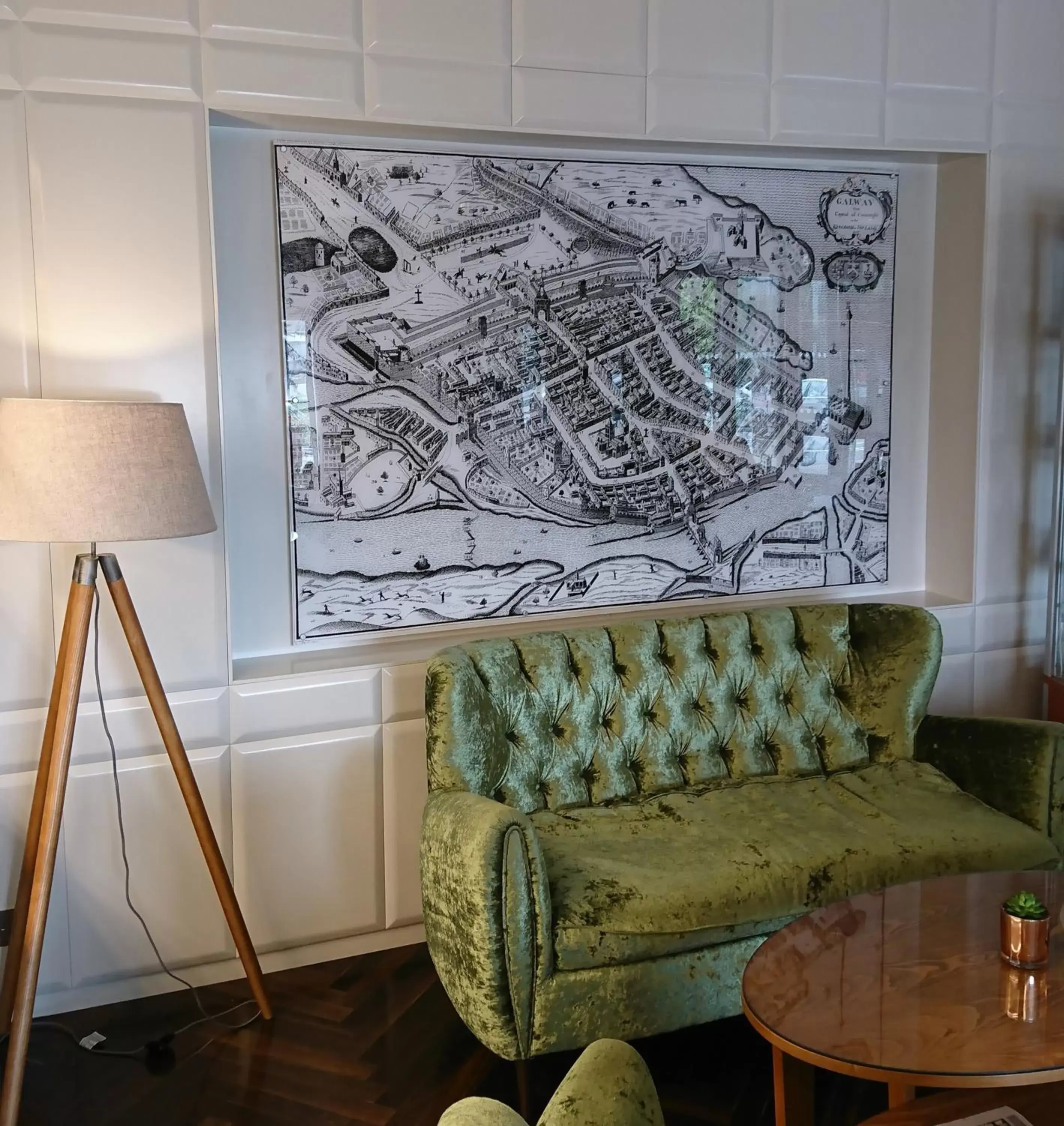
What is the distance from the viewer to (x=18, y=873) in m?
2.71

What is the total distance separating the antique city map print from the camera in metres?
3.12

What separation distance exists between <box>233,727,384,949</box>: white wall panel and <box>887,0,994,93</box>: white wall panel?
96.5 inches

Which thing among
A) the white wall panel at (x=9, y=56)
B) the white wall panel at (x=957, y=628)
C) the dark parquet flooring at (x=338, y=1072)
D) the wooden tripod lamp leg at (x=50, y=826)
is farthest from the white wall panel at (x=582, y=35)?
the dark parquet flooring at (x=338, y=1072)

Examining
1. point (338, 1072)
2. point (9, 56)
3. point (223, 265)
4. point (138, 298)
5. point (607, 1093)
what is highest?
point (9, 56)

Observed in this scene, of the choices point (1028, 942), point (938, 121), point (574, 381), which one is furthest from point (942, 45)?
point (1028, 942)

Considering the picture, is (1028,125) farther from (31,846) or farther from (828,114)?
(31,846)

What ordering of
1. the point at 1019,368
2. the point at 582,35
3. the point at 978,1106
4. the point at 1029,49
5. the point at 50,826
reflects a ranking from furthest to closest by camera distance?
the point at 1019,368 → the point at 1029,49 → the point at 582,35 → the point at 50,826 → the point at 978,1106

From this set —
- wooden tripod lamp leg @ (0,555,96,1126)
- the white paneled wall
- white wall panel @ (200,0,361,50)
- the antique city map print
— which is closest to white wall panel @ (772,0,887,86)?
the white paneled wall

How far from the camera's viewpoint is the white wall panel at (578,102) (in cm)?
301

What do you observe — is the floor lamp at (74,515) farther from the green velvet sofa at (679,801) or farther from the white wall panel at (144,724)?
the green velvet sofa at (679,801)

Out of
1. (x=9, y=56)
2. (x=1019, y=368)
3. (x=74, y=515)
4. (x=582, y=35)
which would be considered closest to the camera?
(x=74, y=515)

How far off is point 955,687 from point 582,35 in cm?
223

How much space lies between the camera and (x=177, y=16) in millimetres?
2662

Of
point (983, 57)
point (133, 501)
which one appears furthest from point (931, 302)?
point (133, 501)
